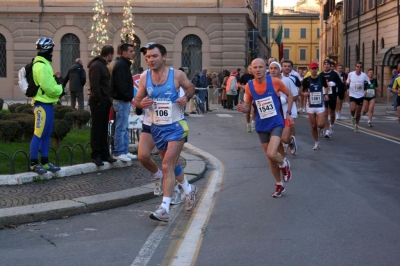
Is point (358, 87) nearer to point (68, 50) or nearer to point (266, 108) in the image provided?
point (266, 108)

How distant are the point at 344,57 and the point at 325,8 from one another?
695 inches

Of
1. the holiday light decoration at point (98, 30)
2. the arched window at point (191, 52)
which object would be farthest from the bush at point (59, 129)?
the arched window at point (191, 52)

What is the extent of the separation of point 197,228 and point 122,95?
440cm

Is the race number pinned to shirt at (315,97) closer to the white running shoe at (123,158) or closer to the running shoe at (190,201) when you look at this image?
the white running shoe at (123,158)

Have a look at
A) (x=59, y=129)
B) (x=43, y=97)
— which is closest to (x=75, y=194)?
(x=43, y=97)

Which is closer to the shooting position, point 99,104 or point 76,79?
point 99,104

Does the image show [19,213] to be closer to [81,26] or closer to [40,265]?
[40,265]

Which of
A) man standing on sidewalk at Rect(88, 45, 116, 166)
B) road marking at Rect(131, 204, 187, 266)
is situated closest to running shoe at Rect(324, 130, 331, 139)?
man standing on sidewalk at Rect(88, 45, 116, 166)

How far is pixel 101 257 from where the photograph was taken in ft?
19.9

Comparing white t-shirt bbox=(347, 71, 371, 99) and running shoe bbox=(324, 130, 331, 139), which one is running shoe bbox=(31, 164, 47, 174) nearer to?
running shoe bbox=(324, 130, 331, 139)

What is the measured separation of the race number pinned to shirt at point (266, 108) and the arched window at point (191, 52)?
31.9m

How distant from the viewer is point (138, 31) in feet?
134

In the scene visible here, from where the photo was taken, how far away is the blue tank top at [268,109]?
9.12 m

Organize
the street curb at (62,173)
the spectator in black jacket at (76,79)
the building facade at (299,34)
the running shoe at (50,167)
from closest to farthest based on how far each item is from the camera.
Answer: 1. the street curb at (62,173)
2. the running shoe at (50,167)
3. the spectator in black jacket at (76,79)
4. the building facade at (299,34)
